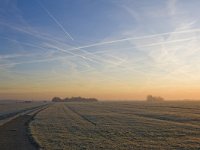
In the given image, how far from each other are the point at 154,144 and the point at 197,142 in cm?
402

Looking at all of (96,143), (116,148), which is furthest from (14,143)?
(116,148)

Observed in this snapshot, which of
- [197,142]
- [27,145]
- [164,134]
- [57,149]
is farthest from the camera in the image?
[164,134]

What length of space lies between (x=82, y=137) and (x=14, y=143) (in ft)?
22.5

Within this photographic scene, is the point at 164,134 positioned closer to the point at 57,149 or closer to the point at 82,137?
the point at 82,137

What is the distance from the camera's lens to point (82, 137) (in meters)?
30.5

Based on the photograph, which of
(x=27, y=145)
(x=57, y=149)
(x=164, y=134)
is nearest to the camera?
(x=57, y=149)

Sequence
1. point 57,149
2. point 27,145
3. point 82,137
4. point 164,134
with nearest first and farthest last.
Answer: point 57,149 < point 27,145 < point 82,137 < point 164,134

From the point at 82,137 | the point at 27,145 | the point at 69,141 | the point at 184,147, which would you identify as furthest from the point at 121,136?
the point at 27,145

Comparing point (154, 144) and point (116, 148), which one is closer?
point (116, 148)

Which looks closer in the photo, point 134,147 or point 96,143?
point 134,147

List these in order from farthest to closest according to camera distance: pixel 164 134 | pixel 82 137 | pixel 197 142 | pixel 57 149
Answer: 1. pixel 164 134
2. pixel 82 137
3. pixel 197 142
4. pixel 57 149

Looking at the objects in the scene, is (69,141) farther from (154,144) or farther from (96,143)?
(154,144)

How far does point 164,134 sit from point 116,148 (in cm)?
1024

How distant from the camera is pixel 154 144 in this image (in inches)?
1045
